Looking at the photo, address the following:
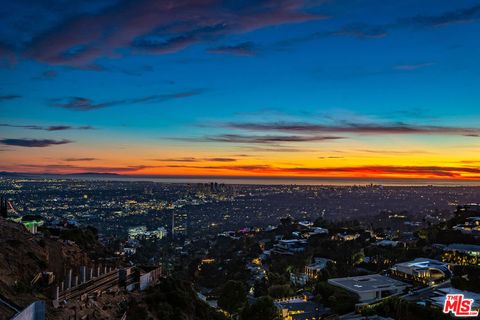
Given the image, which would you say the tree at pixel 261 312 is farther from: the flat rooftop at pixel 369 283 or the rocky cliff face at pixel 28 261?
the rocky cliff face at pixel 28 261

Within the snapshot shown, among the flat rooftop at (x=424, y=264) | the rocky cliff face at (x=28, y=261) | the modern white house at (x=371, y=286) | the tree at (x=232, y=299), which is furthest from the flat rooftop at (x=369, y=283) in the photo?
the rocky cliff face at (x=28, y=261)

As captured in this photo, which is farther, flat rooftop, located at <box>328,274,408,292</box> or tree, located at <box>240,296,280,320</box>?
flat rooftop, located at <box>328,274,408,292</box>

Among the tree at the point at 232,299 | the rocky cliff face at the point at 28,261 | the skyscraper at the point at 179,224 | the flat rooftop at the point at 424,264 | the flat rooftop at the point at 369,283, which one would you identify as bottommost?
the skyscraper at the point at 179,224

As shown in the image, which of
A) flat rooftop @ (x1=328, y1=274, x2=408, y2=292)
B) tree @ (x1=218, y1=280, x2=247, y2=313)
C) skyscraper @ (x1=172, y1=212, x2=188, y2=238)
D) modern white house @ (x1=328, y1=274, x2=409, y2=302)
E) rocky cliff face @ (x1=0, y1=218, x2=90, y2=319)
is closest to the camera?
rocky cliff face @ (x1=0, y1=218, x2=90, y2=319)

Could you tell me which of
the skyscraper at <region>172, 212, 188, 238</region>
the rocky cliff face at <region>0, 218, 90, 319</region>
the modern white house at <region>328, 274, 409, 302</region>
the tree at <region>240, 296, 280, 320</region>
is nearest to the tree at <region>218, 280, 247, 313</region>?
the tree at <region>240, 296, 280, 320</region>

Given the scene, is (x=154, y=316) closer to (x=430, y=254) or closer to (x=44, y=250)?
(x=44, y=250)

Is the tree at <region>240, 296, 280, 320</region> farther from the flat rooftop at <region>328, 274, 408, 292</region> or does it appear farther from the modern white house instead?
the flat rooftop at <region>328, 274, 408, 292</region>

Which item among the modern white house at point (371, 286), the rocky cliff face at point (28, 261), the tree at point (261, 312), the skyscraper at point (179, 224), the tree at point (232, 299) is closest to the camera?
A: the rocky cliff face at point (28, 261)
